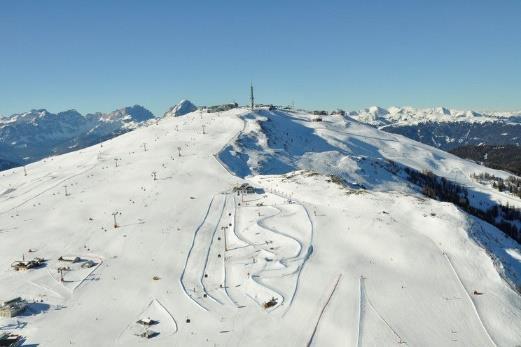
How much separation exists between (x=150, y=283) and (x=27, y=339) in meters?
13.6

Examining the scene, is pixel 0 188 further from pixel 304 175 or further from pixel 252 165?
pixel 304 175

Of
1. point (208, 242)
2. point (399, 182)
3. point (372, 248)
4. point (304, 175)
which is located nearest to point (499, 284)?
point (372, 248)

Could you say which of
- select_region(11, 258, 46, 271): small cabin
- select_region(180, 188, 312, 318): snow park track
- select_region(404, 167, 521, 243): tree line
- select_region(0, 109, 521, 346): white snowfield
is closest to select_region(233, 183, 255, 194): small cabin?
select_region(0, 109, 521, 346): white snowfield

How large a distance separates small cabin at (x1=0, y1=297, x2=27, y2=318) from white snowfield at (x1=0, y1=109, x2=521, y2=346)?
0.55 meters

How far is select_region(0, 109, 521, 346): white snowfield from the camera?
39938mm

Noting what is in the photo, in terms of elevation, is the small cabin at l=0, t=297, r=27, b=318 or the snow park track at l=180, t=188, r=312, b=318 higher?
the small cabin at l=0, t=297, r=27, b=318

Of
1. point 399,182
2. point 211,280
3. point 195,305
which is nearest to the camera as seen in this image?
point 195,305

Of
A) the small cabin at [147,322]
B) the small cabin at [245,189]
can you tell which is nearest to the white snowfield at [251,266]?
the small cabin at [147,322]

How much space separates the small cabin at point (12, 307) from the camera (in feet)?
138

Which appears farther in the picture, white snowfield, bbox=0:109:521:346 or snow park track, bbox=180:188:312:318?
snow park track, bbox=180:188:312:318

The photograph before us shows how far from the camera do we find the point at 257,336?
38.6m

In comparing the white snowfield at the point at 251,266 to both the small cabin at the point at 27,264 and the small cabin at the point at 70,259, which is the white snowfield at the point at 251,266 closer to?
the small cabin at the point at 70,259

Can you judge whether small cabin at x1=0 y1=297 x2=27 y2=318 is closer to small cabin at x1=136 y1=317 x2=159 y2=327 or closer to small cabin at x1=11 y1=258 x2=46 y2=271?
small cabin at x1=11 y1=258 x2=46 y2=271

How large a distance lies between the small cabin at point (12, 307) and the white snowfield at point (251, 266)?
551 mm
